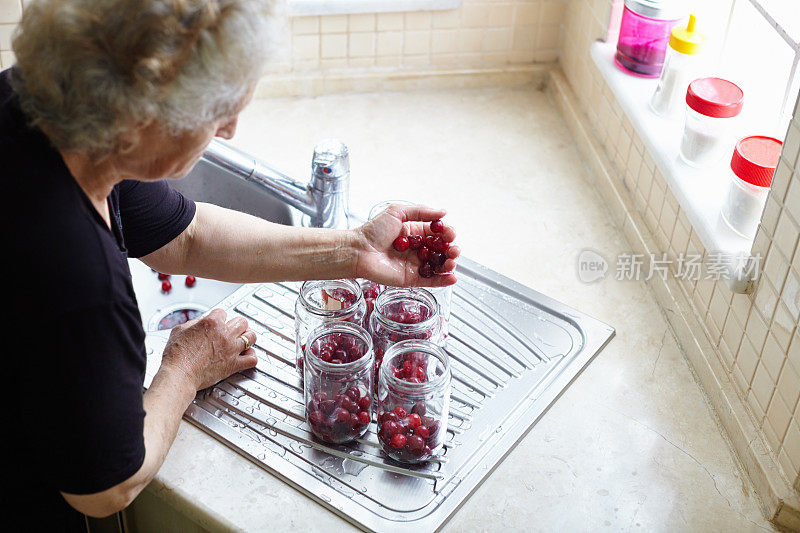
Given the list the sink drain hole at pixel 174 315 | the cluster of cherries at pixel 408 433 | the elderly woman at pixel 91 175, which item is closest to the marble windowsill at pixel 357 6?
the sink drain hole at pixel 174 315

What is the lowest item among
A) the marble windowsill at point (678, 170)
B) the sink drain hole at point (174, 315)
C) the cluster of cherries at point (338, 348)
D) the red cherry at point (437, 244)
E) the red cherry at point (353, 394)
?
the sink drain hole at point (174, 315)

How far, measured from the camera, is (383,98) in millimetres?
2311

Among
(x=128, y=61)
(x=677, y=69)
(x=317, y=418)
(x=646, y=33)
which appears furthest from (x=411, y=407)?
(x=646, y=33)

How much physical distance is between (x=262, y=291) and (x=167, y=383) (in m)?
0.35

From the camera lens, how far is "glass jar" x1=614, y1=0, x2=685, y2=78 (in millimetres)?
1787

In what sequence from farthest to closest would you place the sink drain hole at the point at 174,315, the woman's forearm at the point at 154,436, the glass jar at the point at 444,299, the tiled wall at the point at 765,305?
the sink drain hole at the point at 174,315
the glass jar at the point at 444,299
the tiled wall at the point at 765,305
the woman's forearm at the point at 154,436

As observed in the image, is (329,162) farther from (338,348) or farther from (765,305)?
(765,305)

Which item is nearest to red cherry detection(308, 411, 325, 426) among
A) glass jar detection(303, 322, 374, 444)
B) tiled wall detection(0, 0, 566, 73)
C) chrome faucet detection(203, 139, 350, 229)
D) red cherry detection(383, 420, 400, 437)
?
glass jar detection(303, 322, 374, 444)

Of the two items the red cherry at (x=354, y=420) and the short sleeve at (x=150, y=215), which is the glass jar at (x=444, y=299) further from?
the short sleeve at (x=150, y=215)

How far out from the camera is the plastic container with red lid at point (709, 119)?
5.06ft

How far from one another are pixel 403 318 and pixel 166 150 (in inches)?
20.5

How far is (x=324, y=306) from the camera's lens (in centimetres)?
147

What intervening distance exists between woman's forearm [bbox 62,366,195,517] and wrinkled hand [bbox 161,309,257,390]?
2 centimetres

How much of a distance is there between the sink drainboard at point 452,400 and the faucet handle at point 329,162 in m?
0.22
